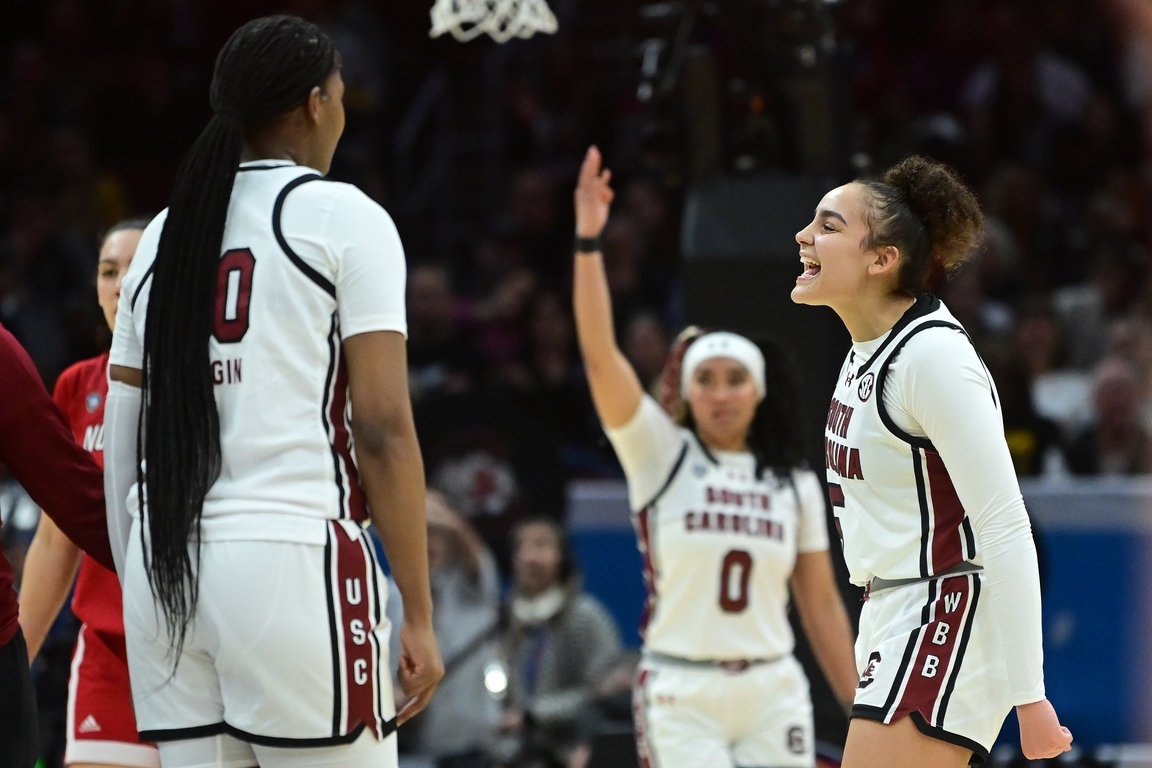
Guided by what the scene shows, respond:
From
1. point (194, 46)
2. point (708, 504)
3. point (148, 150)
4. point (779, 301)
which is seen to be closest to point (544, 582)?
point (779, 301)

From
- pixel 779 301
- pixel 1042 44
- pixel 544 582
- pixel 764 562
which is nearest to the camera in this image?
pixel 764 562

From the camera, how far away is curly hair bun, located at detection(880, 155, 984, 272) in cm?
361

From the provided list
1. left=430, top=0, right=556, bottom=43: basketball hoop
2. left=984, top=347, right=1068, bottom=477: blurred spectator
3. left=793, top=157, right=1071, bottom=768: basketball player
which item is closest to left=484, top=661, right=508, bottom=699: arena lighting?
left=984, top=347, right=1068, bottom=477: blurred spectator

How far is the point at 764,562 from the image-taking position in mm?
5625

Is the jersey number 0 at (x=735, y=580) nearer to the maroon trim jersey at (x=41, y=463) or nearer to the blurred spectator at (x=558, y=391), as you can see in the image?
the maroon trim jersey at (x=41, y=463)

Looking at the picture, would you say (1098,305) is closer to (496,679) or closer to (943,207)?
(496,679)

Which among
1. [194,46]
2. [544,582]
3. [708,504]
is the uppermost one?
[194,46]

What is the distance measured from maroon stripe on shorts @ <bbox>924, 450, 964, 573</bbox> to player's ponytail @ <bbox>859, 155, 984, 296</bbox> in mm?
461

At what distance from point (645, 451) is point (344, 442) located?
9.21 feet

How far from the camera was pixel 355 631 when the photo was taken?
119 inches

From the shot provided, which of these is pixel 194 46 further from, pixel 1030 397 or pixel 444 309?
pixel 1030 397

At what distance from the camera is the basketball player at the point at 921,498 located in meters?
3.27

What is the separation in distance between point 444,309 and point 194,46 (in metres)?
4.59

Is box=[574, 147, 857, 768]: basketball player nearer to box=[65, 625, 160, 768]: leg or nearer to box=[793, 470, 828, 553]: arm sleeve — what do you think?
box=[793, 470, 828, 553]: arm sleeve
